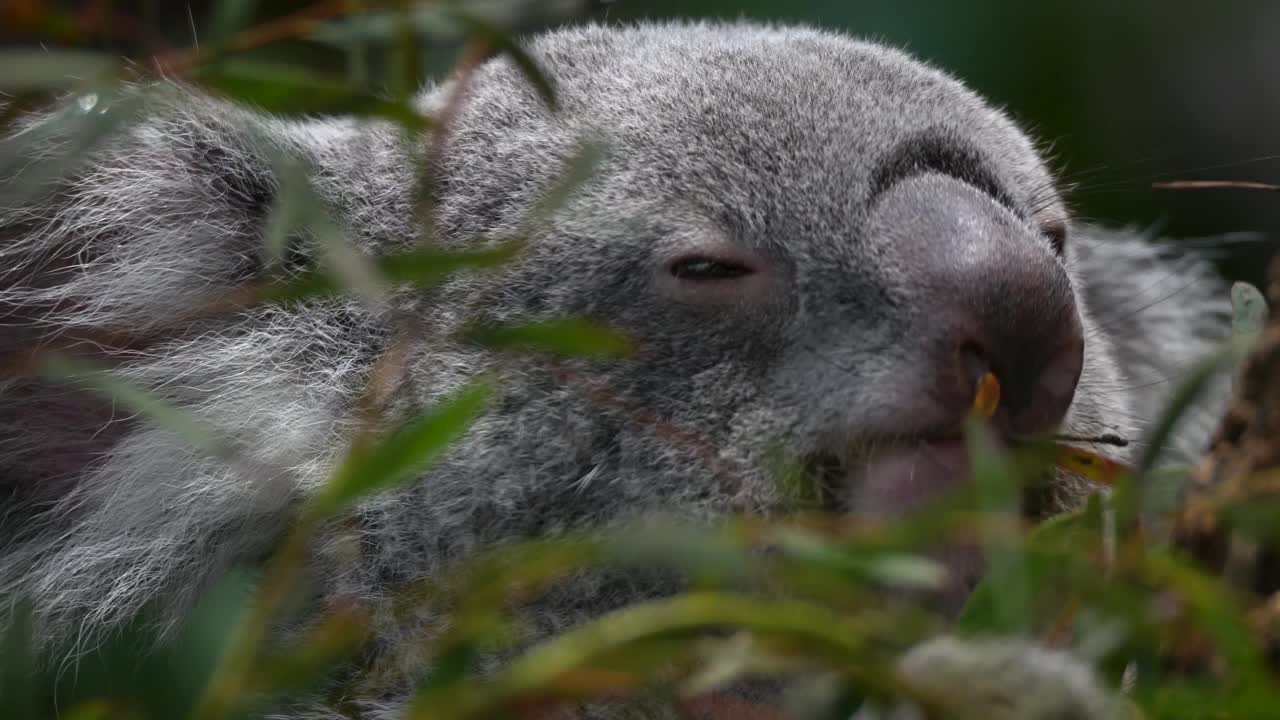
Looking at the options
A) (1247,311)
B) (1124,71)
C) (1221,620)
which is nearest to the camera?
(1221,620)

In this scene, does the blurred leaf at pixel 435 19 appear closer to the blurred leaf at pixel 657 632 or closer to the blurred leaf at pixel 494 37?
the blurred leaf at pixel 494 37

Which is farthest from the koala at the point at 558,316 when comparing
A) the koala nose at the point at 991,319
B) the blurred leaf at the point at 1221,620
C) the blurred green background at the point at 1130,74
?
the blurred green background at the point at 1130,74

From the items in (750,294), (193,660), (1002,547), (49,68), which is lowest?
(193,660)

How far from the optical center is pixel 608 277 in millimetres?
1530

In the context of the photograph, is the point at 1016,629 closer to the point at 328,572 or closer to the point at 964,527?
the point at 964,527

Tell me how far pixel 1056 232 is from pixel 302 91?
1118 millimetres

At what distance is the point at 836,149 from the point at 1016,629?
837 mm

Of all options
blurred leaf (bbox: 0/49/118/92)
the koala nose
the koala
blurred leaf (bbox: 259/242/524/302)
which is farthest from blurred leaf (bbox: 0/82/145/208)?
the koala nose

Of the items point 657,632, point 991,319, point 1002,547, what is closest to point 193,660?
point 657,632

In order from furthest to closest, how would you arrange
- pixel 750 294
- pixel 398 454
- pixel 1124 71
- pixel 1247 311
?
1. pixel 1124 71
2. pixel 750 294
3. pixel 1247 311
4. pixel 398 454

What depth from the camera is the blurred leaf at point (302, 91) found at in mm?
919

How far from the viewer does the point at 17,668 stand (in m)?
0.89

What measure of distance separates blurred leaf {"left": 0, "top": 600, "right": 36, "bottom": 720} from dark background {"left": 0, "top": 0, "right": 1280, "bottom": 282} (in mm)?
2261

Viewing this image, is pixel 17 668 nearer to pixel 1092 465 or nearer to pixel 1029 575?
pixel 1029 575
